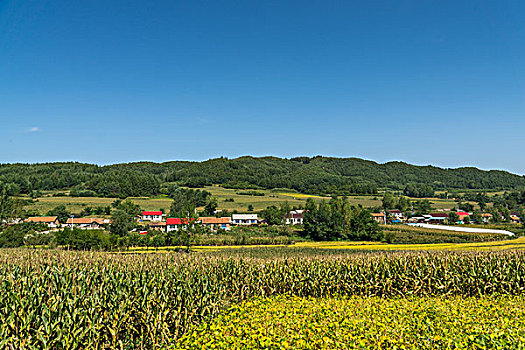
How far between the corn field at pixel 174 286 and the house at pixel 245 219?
66480 millimetres

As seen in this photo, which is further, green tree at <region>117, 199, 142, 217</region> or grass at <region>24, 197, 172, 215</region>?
green tree at <region>117, 199, 142, 217</region>

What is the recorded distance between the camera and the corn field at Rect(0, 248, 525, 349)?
874 cm

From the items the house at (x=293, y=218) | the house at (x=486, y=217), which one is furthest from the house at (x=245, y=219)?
the house at (x=486, y=217)

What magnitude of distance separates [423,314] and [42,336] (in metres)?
10.3

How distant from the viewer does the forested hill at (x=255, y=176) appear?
112 meters

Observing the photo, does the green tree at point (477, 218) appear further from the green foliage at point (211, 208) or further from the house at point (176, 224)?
the house at point (176, 224)

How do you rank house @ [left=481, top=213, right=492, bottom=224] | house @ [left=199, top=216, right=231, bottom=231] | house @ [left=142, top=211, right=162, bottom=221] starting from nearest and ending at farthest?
house @ [left=199, top=216, right=231, bottom=231] → house @ [left=142, top=211, right=162, bottom=221] → house @ [left=481, top=213, right=492, bottom=224]

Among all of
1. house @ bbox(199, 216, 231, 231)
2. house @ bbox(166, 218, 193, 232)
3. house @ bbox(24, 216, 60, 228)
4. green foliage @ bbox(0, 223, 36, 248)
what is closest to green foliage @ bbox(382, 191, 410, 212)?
house @ bbox(199, 216, 231, 231)

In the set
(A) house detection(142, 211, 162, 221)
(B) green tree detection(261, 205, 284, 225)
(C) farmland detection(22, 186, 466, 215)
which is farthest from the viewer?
(C) farmland detection(22, 186, 466, 215)

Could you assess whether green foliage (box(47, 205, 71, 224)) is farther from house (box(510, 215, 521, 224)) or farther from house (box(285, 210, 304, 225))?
house (box(510, 215, 521, 224))

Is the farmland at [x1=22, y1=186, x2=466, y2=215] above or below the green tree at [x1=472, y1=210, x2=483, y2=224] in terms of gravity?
above

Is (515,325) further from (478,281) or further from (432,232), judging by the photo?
(432,232)

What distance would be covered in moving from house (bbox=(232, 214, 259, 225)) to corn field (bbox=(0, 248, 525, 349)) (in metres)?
66.5

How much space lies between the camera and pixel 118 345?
9.66m
